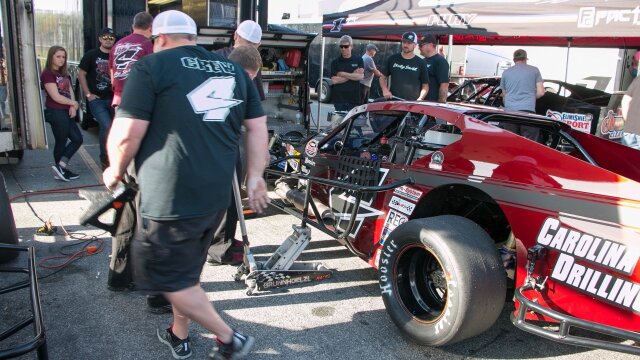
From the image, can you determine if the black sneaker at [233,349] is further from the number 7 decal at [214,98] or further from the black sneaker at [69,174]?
the black sneaker at [69,174]

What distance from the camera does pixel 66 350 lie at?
2.91m

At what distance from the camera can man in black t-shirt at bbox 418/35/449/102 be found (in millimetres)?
7371

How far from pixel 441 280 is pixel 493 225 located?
0.77 metres

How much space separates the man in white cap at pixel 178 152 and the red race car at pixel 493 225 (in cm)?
119

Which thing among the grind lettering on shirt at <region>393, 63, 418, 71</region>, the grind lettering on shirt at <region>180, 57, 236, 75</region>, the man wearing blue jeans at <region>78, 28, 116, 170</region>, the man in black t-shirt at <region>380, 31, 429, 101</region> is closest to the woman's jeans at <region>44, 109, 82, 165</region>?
the man wearing blue jeans at <region>78, 28, 116, 170</region>

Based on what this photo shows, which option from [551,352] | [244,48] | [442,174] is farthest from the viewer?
[244,48]

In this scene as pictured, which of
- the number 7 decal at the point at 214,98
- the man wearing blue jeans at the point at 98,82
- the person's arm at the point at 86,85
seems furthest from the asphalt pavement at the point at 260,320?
the person's arm at the point at 86,85

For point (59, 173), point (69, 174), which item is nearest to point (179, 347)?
point (59, 173)

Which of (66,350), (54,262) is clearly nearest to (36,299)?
(66,350)

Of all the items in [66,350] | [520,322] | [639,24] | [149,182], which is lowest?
[66,350]

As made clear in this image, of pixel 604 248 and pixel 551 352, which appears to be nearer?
pixel 604 248

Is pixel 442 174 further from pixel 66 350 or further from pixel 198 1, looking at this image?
pixel 198 1

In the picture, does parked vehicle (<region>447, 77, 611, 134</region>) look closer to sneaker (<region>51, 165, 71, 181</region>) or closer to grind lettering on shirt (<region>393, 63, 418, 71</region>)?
grind lettering on shirt (<region>393, 63, 418, 71</region>)

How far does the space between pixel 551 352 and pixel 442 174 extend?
1.21 m
